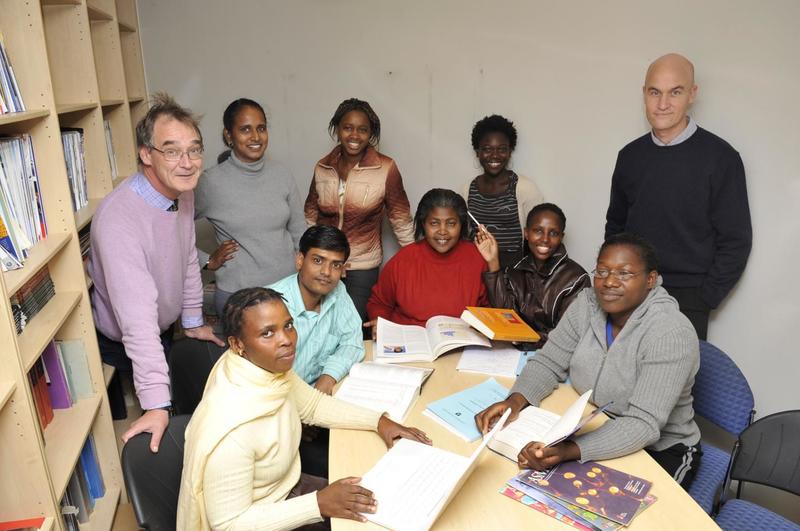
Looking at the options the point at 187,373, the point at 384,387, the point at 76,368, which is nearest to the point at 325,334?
the point at 384,387

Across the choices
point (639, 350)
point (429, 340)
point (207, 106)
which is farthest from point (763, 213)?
point (207, 106)

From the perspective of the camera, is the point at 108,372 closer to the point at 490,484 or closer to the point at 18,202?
the point at 18,202

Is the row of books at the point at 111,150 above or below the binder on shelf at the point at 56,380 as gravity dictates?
above

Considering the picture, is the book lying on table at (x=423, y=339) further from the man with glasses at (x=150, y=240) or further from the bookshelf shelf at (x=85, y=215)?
the bookshelf shelf at (x=85, y=215)

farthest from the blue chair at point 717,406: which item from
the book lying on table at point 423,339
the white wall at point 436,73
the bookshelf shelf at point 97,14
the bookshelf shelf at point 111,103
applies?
the bookshelf shelf at point 97,14

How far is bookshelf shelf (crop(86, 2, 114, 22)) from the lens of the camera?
8.38 feet

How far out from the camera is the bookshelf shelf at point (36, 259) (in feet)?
4.92

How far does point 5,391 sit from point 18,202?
1.93ft

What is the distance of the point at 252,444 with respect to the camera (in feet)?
4.39

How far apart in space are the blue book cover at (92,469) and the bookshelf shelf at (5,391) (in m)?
0.69

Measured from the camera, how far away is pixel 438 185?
353 centimetres

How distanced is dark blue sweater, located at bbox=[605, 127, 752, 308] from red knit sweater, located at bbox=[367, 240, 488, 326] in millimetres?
762

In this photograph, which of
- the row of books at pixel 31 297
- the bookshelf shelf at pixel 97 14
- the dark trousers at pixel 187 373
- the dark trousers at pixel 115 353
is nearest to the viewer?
the row of books at pixel 31 297

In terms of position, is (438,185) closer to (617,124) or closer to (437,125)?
(437,125)
